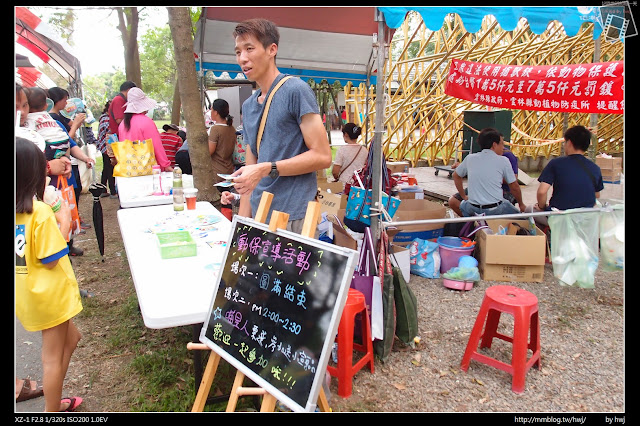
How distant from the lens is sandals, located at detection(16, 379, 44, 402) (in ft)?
8.96

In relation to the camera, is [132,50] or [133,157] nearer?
[133,157]

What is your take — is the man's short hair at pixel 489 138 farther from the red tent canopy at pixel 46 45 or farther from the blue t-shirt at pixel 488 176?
the red tent canopy at pixel 46 45

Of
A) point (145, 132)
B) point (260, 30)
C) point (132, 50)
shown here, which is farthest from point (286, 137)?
point (132, 50)

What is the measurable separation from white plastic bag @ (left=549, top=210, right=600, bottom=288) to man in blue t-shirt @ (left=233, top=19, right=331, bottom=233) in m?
2.54

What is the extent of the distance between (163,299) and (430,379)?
1.92 meters

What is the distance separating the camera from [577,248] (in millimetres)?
3670

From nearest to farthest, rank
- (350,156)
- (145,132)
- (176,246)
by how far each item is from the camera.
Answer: (176,246), (145,132), (350,156)

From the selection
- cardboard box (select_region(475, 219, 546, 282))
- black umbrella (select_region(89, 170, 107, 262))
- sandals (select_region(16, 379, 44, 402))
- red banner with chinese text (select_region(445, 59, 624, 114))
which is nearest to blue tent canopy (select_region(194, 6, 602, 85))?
red banner with chinese text (select_region(445, 59, 624, 114))

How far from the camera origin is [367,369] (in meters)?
3.04

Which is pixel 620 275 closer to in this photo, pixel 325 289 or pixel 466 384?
pixel 466 384

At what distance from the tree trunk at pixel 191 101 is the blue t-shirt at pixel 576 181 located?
12.3 ft

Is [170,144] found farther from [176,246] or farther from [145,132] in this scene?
[176,246]

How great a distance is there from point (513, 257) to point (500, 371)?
1740 mm
